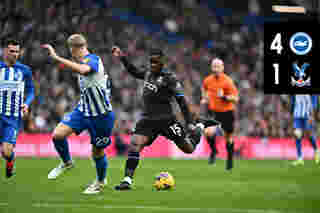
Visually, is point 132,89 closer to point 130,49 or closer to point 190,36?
point 130,49

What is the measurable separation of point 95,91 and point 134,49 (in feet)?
59.2

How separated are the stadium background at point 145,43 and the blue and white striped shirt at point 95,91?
32.3 feet

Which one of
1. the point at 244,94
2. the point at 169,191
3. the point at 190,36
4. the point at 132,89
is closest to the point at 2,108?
the point at 169,191

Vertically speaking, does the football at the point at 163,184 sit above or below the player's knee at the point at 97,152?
below

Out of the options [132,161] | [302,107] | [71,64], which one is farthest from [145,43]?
[71,64]

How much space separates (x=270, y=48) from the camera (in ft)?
34.3

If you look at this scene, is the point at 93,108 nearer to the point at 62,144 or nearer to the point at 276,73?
the point at 62,144

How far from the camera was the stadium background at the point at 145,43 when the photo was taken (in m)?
23.1

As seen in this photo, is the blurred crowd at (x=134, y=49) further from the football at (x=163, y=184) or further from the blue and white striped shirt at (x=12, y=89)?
the football at (x=163, y=184)

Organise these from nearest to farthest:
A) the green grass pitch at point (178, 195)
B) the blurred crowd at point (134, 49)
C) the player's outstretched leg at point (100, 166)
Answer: the green grass pitch at point (178, 195)
the player's outstretched leg at point (100, 166)
the blurred crowd at point (134, 49)

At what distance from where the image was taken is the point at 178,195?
9477 mm

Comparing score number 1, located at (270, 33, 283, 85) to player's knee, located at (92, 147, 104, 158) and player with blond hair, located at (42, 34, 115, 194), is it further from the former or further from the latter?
player's knee, located at (92, 147, 104, 158)

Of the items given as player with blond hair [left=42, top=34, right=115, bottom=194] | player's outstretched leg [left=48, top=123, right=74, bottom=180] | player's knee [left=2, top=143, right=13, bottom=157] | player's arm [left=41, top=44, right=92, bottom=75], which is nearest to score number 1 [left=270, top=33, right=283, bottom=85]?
player with blond hair [left=42, top=34, right=115, bottom=194]

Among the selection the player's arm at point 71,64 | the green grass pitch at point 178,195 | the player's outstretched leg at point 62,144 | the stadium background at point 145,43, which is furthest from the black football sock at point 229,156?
the player's arm at point 71,64
